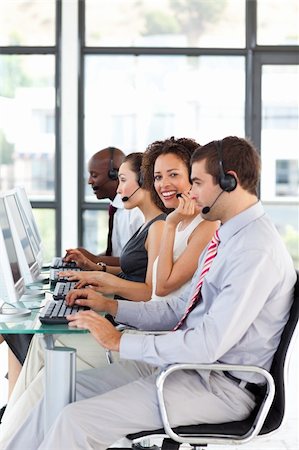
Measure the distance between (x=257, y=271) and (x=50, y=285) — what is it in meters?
1.31

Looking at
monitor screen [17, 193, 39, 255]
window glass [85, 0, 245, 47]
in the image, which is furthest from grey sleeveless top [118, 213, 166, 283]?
window glass [85, 0, 245, 47]

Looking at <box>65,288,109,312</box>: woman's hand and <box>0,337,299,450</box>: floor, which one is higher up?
<box>65,288,109,312</box>: woman's hand

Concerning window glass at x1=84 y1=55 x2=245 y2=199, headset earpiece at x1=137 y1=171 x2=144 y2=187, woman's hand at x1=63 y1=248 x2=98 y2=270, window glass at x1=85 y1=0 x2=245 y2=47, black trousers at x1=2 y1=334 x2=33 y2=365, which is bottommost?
black trousers at x1=2 y1=334 x2=33 y2=365

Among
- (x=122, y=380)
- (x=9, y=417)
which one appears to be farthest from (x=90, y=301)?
(x=9, y=417)

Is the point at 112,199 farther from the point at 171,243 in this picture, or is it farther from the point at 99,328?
the point at 99,328

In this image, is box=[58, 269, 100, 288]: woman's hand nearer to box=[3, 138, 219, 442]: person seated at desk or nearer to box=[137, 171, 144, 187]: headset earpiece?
box=[3, 138, 219, 442]: person seated at desk

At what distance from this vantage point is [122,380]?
8.42 ft

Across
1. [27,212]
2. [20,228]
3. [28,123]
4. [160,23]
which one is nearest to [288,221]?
[160,23]

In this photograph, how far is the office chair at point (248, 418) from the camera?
86.2 inches

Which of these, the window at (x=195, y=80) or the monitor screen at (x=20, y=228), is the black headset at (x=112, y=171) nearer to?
the monitor screen at (x=20, y=228)

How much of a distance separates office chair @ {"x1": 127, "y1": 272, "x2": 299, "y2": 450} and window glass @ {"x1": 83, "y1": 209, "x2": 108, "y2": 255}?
186 inches

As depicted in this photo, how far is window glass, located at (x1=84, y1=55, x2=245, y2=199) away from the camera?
22.7ft

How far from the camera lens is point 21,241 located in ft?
9.91

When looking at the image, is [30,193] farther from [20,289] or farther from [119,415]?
[119,415]
